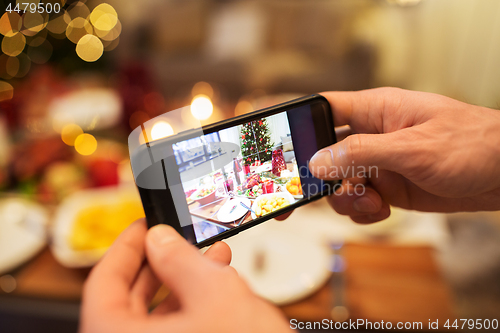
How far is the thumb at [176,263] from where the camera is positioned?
11.8 inches

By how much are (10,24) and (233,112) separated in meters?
0.97

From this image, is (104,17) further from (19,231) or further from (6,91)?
(19,231)

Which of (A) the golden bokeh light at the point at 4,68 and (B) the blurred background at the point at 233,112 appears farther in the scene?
(A) the golden bokeh light at the point at 4,68

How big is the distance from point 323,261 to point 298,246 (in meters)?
0.08

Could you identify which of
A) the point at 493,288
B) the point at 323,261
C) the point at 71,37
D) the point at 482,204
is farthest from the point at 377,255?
the point at 71,37

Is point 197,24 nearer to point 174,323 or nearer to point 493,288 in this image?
point 174,323

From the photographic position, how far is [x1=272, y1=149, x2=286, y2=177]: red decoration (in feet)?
1.64

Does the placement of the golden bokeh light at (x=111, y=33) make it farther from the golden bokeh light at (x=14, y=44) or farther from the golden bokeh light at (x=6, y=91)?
the golden bokeh light at (x=6, y=91)

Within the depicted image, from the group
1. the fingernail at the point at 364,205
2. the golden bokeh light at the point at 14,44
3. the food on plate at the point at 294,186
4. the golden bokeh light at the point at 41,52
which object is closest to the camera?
the food on plate at the point at 294,186

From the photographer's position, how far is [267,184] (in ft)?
1.65

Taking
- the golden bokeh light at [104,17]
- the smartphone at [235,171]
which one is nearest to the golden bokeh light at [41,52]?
the golden bokeh light at [104,17]

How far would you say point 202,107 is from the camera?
A: 1.16 m

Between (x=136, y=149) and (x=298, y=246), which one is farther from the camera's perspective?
(x=298, y=246)

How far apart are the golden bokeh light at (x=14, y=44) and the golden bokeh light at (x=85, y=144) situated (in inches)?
21.5
